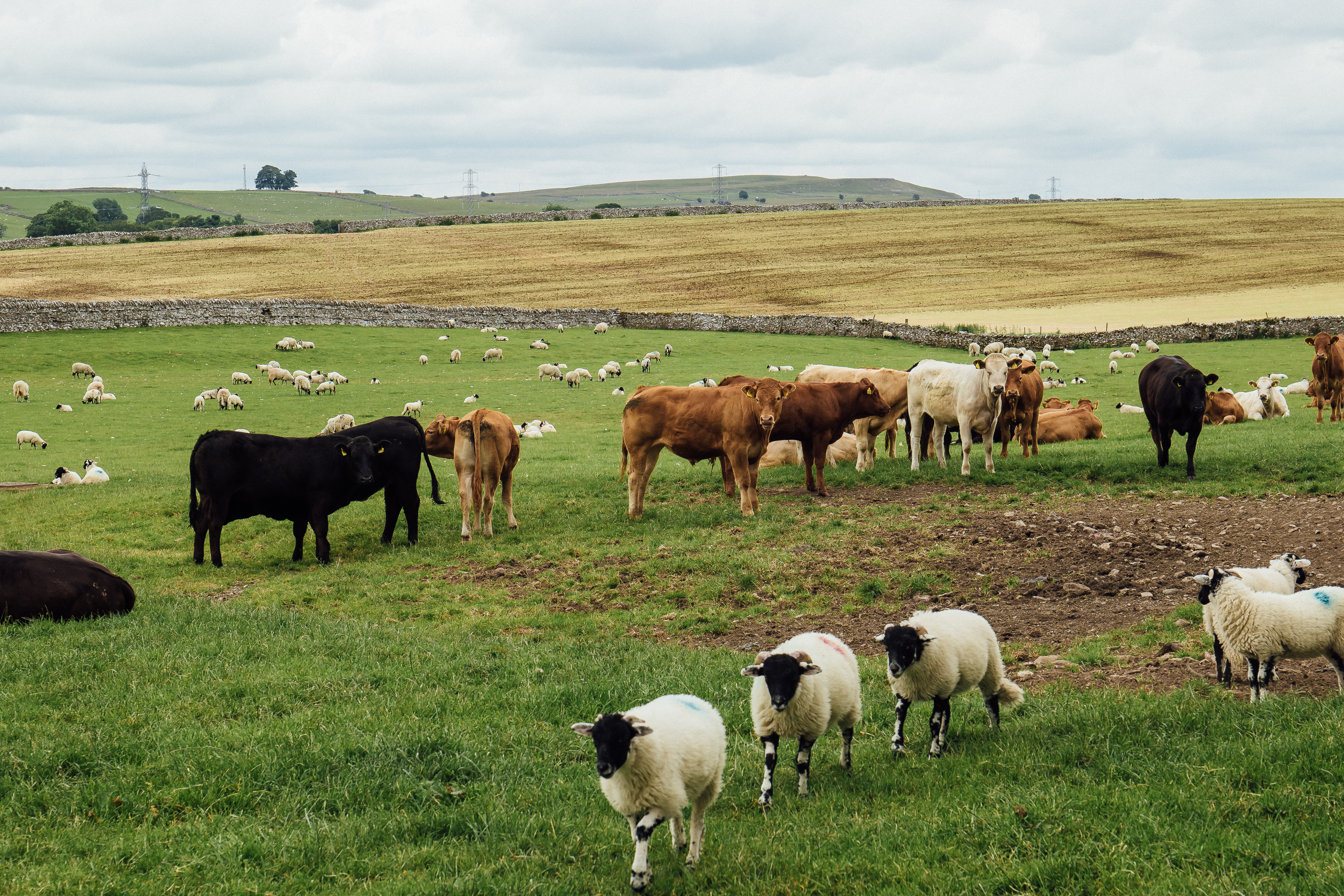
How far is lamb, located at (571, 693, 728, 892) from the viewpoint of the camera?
16.7 ft

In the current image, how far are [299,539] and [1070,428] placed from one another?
1730cm

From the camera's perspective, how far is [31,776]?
6.26 metres

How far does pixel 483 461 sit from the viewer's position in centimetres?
1577

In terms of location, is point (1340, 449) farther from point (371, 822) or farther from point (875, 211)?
point (875, 211)

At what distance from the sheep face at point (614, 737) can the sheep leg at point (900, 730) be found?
95.2 inches

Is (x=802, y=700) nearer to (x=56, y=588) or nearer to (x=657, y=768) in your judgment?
(x=657, y=768)

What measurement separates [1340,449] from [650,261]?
64.0 meters

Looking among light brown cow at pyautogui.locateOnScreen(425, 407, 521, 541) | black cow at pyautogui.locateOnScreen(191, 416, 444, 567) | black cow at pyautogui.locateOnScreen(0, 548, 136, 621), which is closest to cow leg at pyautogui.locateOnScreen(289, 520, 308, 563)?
black cow at pyautogui.locateOnScreen(191, 416, 444, 567)

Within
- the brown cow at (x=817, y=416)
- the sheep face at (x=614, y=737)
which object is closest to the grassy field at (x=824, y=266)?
the brown cow at (x=817, y=416)

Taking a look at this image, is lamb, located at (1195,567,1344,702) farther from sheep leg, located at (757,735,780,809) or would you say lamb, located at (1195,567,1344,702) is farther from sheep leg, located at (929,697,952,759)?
sheep leg, located at (757,735,780,809)

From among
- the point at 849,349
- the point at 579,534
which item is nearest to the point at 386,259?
the point at 849,349

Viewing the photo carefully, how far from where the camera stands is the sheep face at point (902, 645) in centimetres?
651

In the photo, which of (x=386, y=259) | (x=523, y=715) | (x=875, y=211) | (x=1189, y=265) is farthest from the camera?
(x=875, y=211)

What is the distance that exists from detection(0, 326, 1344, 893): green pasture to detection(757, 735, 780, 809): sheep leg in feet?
0.43
